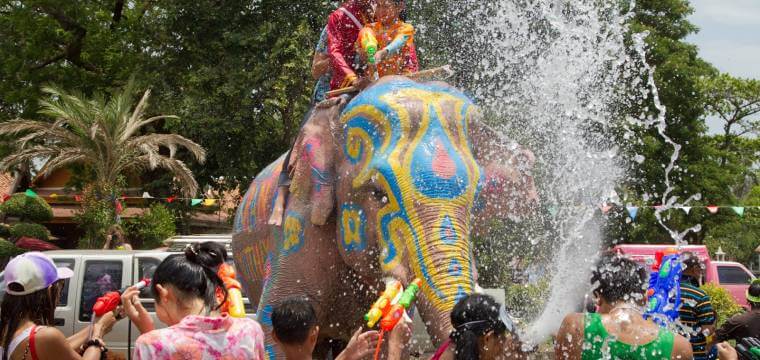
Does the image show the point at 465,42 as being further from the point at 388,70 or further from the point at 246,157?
the point at 388,70

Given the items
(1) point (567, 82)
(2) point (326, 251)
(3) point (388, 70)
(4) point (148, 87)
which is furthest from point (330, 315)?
(4) point (148, 87)

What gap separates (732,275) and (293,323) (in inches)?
799

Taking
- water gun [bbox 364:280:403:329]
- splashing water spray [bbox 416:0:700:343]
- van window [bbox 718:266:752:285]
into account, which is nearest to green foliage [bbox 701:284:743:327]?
splashing water spray [bbox 416:0:700:343]

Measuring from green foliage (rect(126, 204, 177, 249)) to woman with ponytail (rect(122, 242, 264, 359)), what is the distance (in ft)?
56.1

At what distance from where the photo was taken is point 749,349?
457 cm

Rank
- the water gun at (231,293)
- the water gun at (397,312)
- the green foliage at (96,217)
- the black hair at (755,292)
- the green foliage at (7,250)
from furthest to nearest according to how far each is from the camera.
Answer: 1. the green foliage at (96,217)
2. the green foliage at (7,250)
3. the black hair at (755,292)
4. the water gun at (231,293)
5. the water gun at (397,312)

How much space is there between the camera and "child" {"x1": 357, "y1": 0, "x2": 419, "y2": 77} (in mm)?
7270

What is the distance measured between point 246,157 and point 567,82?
40.6ft

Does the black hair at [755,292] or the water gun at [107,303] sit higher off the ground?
the water gun at [107,303]

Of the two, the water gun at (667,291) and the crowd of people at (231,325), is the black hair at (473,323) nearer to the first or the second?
the crowd of people at (231,325)

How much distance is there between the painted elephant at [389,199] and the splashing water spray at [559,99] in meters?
0.62

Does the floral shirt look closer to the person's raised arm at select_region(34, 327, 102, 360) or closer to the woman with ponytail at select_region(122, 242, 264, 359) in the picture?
the woman with ponytail at select_region(122, 242, 264, 359)

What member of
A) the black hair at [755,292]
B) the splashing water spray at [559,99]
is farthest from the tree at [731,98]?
the black hair at [755,292]

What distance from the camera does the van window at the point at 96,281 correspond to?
1134cm
